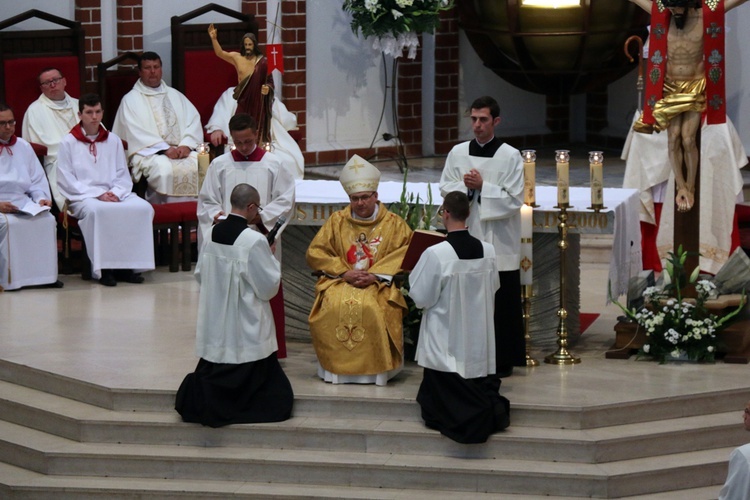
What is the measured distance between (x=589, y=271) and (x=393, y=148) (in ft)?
11.0

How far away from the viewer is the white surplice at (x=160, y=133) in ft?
35.9

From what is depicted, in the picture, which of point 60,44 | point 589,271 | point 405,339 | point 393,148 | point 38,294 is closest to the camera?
point 405,339

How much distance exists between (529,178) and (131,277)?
3479 mm

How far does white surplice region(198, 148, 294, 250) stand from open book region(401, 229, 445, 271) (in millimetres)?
973

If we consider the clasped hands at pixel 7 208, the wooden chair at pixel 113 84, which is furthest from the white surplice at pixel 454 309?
the wooden chair at pixel 113 84

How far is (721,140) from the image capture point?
10.1 metres

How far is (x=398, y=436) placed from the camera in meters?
7.20

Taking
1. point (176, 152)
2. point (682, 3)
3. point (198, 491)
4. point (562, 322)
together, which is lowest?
point (198, 491)

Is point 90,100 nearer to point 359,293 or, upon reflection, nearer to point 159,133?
point 159,133

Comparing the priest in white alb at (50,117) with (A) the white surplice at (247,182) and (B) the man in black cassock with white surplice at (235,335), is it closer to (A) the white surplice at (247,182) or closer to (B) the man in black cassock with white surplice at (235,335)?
(A) the white surplice at (247,182)

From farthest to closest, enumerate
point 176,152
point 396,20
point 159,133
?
point 396,20 → point 159,133 → point 176,152

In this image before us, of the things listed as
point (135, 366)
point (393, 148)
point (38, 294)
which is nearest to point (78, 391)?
point (135, 366)

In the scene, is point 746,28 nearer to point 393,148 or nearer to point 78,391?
point 393,148

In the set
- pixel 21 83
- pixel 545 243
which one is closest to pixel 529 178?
pixel 545 243
